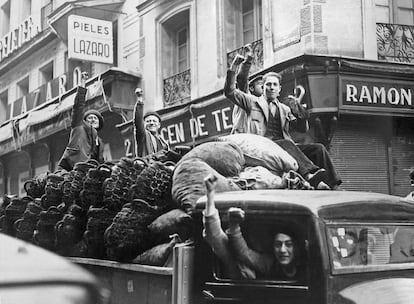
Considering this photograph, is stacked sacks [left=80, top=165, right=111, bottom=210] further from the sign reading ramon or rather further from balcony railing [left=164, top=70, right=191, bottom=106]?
the sign reading ramon

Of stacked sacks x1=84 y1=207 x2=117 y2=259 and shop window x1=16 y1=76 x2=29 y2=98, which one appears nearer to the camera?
stacked sacks x1=84 y1=207 x2=117 y2=259

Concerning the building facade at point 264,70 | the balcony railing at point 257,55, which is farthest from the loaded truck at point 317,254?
the balcony railing at point 257,55

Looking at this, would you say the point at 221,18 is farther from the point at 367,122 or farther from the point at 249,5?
the point at 367,122

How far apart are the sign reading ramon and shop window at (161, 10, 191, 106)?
5.39 ft

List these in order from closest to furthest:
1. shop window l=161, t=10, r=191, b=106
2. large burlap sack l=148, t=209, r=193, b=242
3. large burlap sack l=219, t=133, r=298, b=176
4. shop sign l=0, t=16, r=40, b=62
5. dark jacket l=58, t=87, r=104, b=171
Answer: large burlap sack l=148, t=209, r=193, b=242 → large burlap sack l=219, t=133, r=298, b=176 → dark jacket l=58, t=87, r=104, b=171 → shop window l=161, t=10, r=191, b=106 → shop sign l=0, t=16, r=40, b=62

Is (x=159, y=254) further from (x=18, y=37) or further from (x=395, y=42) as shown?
(x=18, y=37)

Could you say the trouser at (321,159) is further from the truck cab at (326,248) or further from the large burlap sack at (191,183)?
the truck cab at (326,248)

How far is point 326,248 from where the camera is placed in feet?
8.97

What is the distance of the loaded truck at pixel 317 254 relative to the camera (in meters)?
2.73

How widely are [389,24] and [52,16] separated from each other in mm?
10291

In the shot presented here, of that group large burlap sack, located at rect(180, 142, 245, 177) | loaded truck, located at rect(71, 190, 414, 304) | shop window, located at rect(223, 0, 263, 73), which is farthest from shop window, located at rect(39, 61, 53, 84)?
loaded truck, located at rect(71, 190, 414, 304)

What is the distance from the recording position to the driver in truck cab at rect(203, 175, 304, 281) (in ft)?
9.18

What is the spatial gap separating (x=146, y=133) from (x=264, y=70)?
4744 mm

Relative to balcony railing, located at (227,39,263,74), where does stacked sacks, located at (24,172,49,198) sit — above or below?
below
